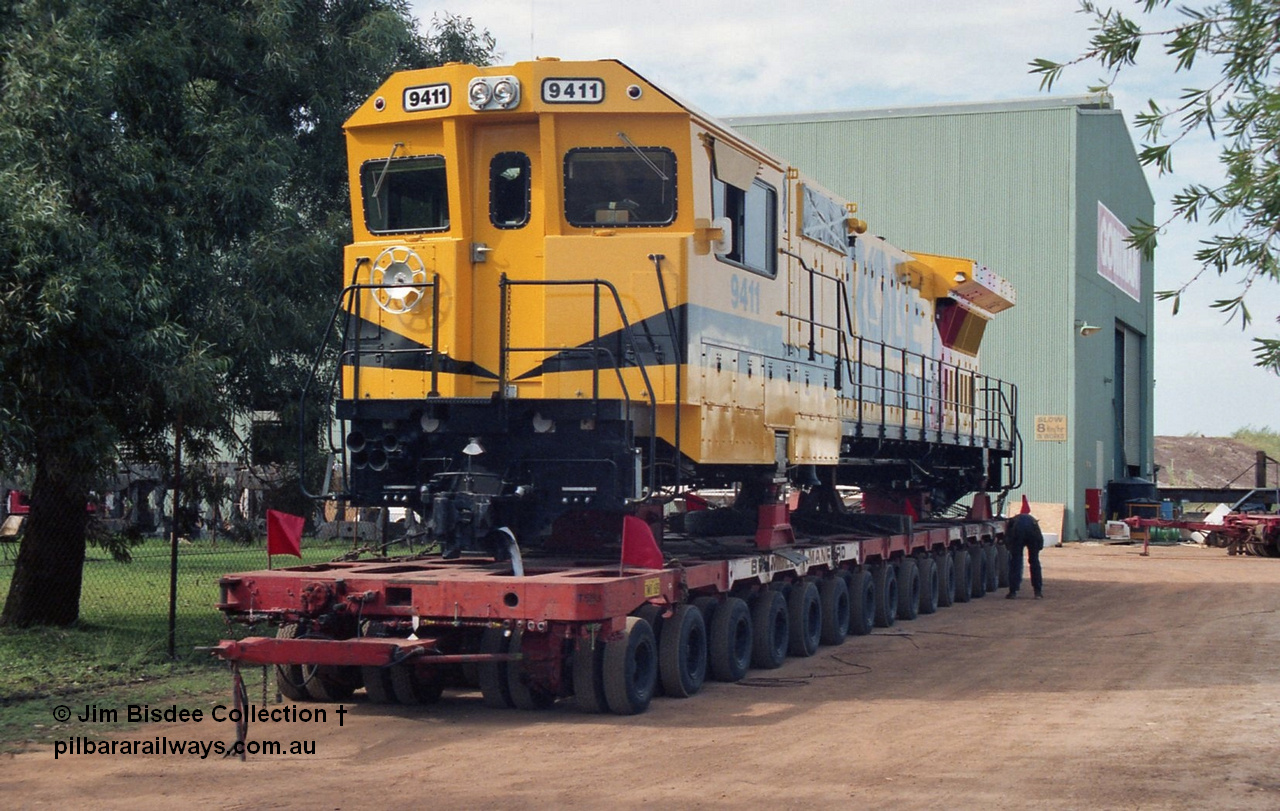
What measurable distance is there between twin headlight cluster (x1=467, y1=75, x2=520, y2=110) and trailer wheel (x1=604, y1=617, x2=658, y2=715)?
4.60 meters

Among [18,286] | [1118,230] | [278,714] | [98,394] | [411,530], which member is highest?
[1118,230]

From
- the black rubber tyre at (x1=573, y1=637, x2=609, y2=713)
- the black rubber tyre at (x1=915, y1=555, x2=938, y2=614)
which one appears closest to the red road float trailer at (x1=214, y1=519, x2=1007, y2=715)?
the black rubber tyre at (x1=573, y1=637, x2=609, y2=713)

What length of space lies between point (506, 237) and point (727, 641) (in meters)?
4.42

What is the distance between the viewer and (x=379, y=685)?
12164 millimetres

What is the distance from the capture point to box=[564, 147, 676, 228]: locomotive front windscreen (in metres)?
12.2

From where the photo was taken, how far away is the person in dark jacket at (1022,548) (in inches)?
944

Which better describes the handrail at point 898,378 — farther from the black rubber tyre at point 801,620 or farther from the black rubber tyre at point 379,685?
the black rubber tyre at point 379,685

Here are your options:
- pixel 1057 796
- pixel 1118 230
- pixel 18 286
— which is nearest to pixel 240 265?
pixel 18 286

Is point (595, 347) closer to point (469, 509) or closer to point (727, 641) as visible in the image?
point (469, 509)

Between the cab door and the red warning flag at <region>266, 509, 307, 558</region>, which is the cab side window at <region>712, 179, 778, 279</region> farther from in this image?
the red warning flag at <region>266, 509, 307, 558</region>

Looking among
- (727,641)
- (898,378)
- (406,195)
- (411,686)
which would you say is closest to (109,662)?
(411,686)

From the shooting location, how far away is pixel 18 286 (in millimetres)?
11836

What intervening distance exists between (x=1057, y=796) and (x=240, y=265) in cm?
993

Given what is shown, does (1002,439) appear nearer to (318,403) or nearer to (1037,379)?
(318,403)
